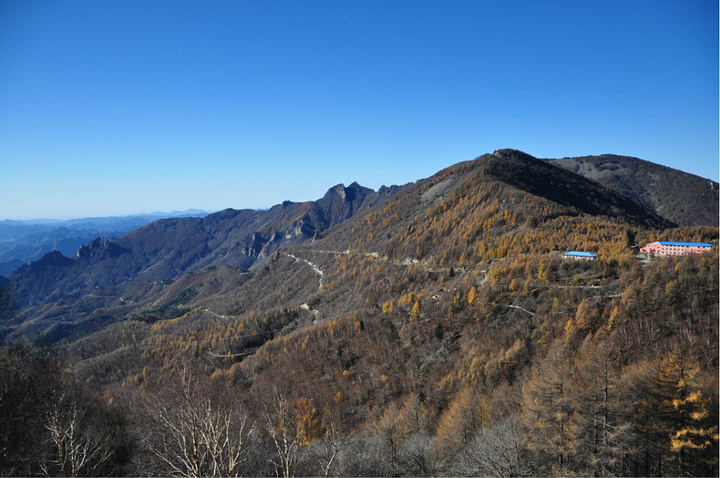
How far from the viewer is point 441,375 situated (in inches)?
2687

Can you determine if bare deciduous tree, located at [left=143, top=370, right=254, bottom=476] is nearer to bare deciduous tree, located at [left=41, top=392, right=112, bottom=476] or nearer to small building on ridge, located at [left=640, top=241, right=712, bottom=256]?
bare deciduous tree, located at [left=41, top=392, right=112, bottom=476]

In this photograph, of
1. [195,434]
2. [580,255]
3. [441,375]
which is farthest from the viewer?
[580,255]

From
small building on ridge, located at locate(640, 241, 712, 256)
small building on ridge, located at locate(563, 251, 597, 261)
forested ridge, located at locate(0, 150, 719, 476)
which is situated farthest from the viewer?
small building on ridge, located at locate(563, 251, 597, 261)

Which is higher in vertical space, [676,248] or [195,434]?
[676,248]

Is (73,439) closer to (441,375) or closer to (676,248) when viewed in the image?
(441,375)

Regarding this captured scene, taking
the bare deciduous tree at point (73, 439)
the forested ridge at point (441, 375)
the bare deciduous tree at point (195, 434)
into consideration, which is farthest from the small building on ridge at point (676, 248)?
the bare deciduous tree at point (73, 439)

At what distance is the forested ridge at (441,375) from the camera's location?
71.5 feet

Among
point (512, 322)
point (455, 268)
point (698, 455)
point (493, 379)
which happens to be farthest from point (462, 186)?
point (698, 455)

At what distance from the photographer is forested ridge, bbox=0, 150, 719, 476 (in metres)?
21.8

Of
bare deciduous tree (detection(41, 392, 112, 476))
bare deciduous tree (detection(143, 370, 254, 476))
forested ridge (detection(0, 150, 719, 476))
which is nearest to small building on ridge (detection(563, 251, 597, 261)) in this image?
forested ridge (detection(0, 150, 719, 476))

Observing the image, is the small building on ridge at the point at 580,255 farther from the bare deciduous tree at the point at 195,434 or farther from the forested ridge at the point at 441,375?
the bare deciduous tree at the point at 195,434

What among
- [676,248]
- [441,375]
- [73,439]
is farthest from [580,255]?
[73,439]

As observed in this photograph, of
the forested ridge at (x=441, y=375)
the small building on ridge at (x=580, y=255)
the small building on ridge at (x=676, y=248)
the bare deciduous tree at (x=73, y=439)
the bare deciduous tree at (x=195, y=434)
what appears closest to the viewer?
the bare deciduous tree at (x=195, y=434)

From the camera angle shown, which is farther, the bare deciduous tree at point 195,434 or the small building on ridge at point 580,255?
the small building on ridge at point 580,255
